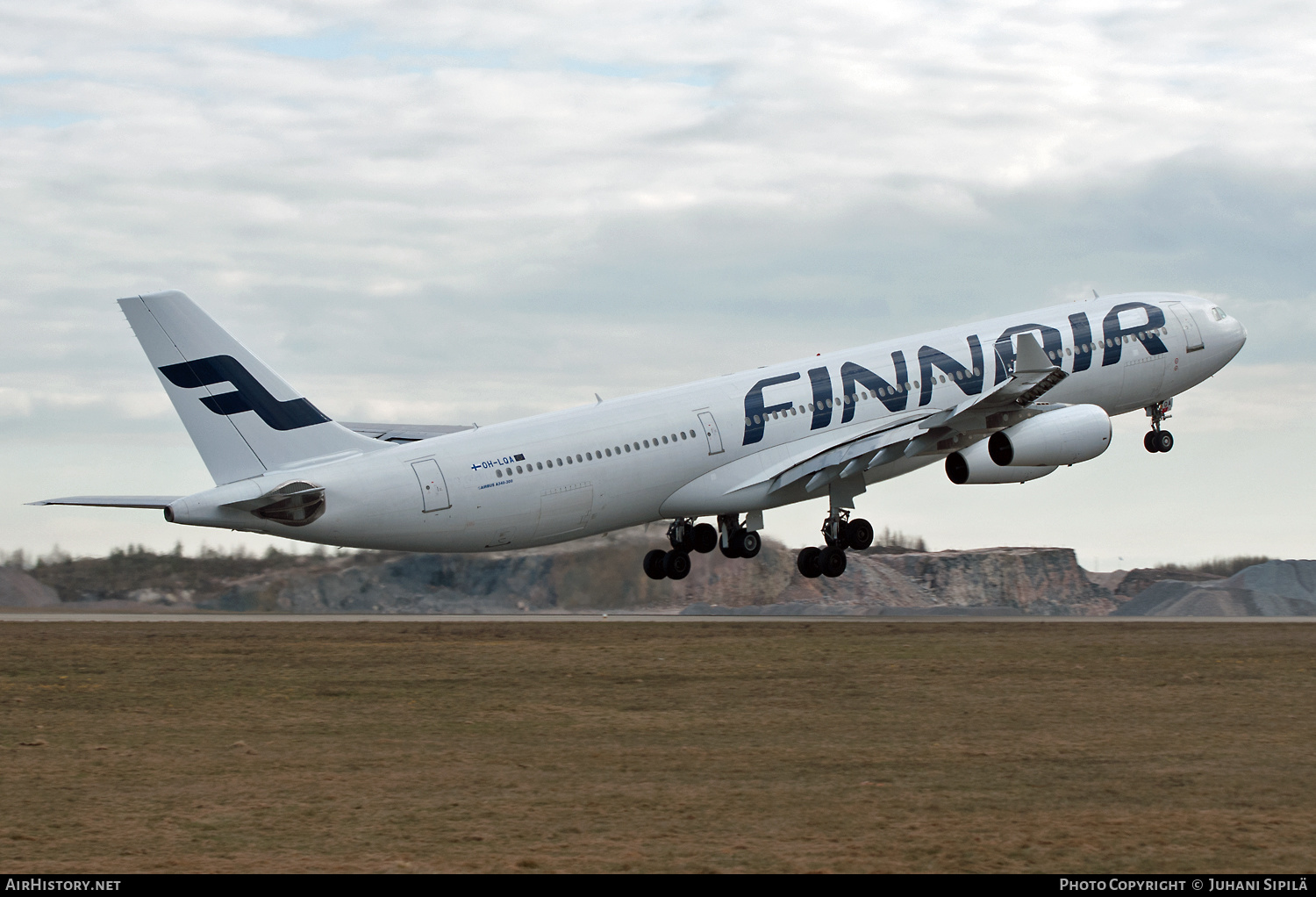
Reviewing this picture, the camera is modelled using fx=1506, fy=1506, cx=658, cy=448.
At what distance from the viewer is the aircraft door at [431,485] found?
3878 centimetres

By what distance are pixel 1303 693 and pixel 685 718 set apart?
12.8 m

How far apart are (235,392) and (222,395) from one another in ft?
1.05

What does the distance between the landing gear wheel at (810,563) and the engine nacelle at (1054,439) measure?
6453mm

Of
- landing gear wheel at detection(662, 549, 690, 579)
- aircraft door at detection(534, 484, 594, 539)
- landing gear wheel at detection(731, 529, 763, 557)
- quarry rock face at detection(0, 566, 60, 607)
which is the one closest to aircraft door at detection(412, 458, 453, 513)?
aircraft door at detection(534, 484, 594, 539)

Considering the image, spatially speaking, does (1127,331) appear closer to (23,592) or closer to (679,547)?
(679,547)

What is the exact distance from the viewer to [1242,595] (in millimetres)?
60594

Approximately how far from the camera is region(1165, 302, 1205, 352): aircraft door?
5200cm

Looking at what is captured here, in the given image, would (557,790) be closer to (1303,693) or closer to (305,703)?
(305,703)

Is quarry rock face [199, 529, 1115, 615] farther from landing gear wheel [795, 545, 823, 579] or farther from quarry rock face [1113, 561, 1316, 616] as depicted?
quarry rock face [1113, 561, 1316, 616]

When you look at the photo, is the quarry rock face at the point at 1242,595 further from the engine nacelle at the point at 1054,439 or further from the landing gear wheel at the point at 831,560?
the landing gear wheel at the point at 831,560

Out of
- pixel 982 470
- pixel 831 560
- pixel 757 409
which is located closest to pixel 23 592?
pixel 757 409

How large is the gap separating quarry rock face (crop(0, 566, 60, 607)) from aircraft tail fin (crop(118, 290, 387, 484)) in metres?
21.3

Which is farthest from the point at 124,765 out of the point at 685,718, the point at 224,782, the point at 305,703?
the point at 685,718
